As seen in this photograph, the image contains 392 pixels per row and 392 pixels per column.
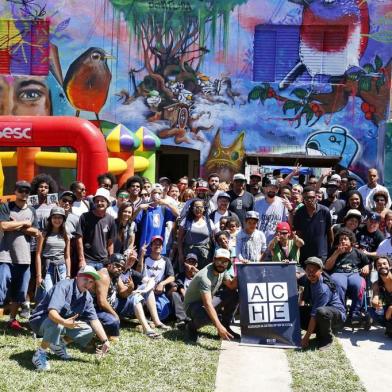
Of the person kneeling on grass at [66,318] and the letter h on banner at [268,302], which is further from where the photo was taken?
the letter h on banner at [268,302]

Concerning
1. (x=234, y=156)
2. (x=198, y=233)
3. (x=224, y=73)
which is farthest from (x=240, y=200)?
(x=224, y=73)

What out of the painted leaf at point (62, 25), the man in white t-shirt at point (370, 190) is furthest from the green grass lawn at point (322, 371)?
the painted leaf at point (62, 25)

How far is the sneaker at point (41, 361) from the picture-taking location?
592 cm

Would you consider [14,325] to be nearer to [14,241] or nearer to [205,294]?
[14,241]

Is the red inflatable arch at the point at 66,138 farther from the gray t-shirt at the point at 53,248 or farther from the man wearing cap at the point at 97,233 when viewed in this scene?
the gray t-shirt at the point at 53,248

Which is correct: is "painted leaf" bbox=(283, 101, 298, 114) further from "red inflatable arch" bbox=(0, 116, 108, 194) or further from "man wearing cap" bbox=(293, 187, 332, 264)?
"man wearing cap" bbox=(293, 187, 332, 264)

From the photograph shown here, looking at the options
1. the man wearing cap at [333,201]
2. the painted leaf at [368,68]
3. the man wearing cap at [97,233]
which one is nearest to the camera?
the man wearing cap at [97,233]

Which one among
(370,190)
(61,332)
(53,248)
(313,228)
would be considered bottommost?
(61,332)

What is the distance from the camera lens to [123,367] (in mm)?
6160

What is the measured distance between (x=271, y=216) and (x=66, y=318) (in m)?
3.60

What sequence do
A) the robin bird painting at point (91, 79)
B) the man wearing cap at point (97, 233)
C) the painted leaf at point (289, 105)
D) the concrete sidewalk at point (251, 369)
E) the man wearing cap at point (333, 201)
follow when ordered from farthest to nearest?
the robin bird painting at point (91, 79)
the painted leaf at point (289, 105)
the man wearing cap at point (333, 201)
the man wearing cap at point (97, 233)
the concrete sidewalk at point (251, 369)

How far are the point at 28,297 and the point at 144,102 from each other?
37.4 feet

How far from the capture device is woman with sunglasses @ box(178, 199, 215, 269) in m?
8.16

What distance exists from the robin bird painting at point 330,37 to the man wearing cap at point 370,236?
33.2 ft
